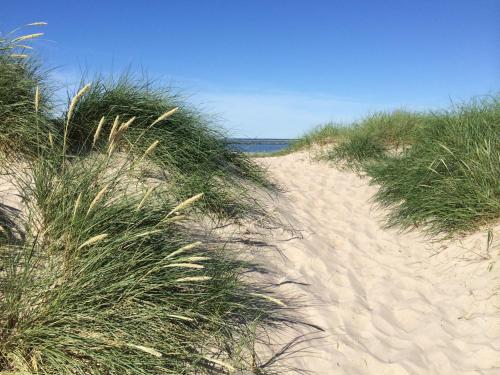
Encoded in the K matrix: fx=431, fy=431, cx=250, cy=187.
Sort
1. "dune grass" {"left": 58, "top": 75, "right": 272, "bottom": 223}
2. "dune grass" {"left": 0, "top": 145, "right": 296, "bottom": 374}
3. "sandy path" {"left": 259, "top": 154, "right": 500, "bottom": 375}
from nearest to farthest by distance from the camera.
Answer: "dune grass" {"left": 0, "top": 145, "right": 296, "bottom": 374}
"sandy path" {"left": 259, "top": 154, "right": 500, "bottom": 375}
"dune grass" {"left": 58, "top": 75, "right": 272, "bottom": 223}

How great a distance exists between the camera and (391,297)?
3.45 meters

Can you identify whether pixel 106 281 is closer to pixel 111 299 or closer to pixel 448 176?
pixel 111 299

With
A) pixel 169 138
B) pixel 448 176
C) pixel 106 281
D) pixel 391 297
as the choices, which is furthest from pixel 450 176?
pixel 106 281

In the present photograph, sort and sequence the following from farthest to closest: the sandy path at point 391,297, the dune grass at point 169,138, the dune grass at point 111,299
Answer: the dune grass at point 169,138
the sandy path at point 391,297
the dune grass at point 111,299

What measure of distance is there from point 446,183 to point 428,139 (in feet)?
3.93

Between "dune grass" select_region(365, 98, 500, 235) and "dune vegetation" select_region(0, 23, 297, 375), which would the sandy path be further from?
"dune vegetation" select_region(0, 23, 297, 375)

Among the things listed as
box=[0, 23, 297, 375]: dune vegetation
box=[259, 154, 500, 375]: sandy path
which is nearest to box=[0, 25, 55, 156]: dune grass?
box=[0, 23, 297, 375]: dune vegetation

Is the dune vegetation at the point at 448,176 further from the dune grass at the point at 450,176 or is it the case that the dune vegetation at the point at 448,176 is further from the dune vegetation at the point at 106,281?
the dune vegetation at the point at 106,281

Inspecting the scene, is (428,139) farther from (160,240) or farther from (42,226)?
(42,226)

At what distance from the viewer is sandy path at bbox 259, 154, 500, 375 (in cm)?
258

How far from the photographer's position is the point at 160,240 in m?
2.58

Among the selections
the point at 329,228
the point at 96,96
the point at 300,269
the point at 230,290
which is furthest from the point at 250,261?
the point at 96,96

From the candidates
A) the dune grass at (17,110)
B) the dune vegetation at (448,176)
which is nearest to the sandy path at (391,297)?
the dune vegetation at (448,176)

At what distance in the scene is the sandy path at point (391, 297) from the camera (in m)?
2.58
